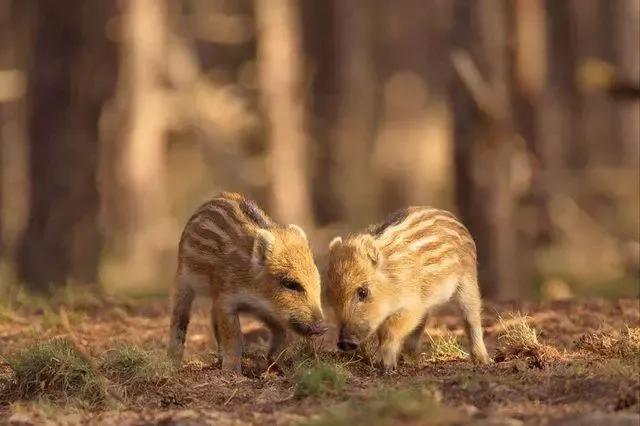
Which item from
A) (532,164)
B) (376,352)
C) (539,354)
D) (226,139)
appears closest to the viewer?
(539,354)

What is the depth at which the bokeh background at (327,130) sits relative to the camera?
16578 mm

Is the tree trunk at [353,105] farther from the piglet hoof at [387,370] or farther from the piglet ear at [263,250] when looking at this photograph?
the piglet hoof at [387,370]

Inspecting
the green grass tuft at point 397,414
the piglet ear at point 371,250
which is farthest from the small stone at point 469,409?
the piglet ear at point 371,250

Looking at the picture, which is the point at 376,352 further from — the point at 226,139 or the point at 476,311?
the point at 226,139

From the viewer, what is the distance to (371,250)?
919cm

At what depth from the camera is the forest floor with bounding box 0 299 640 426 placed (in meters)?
6.76

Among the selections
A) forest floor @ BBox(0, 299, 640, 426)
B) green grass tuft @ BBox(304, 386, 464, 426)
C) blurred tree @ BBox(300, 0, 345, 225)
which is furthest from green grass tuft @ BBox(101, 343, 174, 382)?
blurred tree @ BBox(300, 0, 345, 225)

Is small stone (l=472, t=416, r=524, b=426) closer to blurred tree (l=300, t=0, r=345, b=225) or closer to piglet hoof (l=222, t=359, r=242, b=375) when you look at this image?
piglet hoof (l=222, t=359, r=242, b=375)

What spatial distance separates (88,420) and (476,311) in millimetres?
3280

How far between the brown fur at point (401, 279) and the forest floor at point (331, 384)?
183 millimetres

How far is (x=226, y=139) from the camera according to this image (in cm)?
2827

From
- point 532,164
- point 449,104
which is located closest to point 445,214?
point 449,104

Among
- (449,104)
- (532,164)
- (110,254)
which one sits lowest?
(110,254)

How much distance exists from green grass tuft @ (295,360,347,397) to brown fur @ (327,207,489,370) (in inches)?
46.6
